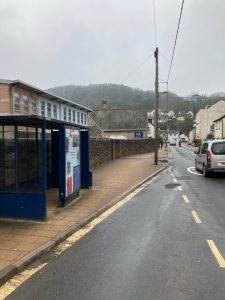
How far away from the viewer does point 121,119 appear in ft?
233

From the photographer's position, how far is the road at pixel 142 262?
461 centimetres

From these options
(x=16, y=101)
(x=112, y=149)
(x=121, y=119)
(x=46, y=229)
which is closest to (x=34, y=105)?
(x=16, y=101)

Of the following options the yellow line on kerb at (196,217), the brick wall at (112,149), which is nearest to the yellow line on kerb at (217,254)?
the yellow line on kerb at (196,217)

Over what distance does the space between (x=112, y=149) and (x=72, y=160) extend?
67.0 ft

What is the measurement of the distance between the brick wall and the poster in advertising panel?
10415 mm

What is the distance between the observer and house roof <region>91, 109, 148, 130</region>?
2749 inches

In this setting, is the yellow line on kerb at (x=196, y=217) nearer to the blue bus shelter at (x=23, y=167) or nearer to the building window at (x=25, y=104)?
the blue bus shelter at (x=23, y=167)

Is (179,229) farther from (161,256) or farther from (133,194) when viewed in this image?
(133,194)

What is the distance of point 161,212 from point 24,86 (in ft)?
69.1

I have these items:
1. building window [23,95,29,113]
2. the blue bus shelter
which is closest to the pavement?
the blue bus shelter

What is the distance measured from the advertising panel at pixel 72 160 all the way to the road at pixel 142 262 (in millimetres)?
1516

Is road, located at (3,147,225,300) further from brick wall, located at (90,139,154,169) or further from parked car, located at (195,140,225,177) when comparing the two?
brick wall, located at (90,139,154,169)

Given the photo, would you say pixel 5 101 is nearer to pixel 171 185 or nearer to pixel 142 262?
pixel 171 185

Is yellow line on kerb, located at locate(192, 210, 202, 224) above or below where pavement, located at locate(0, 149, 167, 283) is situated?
below
